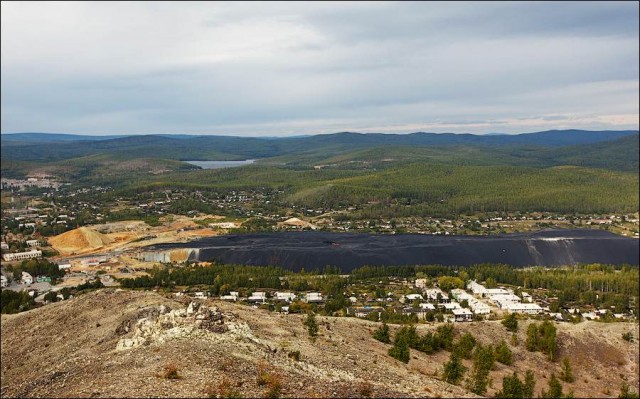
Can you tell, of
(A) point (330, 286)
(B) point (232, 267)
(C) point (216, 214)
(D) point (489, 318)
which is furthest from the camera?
(C) point (216, 214)

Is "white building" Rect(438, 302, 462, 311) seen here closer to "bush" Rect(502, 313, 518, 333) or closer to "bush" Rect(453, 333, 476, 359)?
"bush" Rect(502, 313, 518, 333)

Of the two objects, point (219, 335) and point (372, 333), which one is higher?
point (219, 335)

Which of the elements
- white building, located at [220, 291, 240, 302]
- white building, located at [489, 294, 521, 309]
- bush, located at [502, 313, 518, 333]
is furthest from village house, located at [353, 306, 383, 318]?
white building, located at [489, 294, 521, 309]

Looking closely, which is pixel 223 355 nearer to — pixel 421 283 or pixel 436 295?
pixel 436 295

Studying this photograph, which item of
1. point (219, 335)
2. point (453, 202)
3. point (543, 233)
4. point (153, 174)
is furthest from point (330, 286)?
point (153, 174)

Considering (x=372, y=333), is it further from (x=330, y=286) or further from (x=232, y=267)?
(x=232, y=267)

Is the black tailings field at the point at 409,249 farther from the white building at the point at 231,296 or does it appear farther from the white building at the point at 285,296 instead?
the white building at the point at 231,296

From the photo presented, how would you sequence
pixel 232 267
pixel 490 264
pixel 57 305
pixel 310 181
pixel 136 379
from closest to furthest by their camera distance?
pixel 136 379 → pixel 57 305 → pixel 232 267 → pixel 490 264 → pixel 310 181
